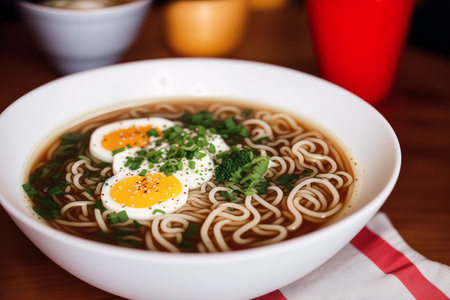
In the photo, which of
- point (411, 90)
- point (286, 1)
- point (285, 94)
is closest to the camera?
point (285, 94)

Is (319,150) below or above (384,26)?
below

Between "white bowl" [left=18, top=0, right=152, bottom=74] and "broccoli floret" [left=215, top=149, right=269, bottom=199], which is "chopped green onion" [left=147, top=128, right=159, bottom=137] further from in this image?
"white bowl" [left=18, top=0, right=152, bottom=74]

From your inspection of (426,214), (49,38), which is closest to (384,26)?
(426,214)

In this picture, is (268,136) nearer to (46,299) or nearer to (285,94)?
(285,94)

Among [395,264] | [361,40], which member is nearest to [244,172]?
[395,264]

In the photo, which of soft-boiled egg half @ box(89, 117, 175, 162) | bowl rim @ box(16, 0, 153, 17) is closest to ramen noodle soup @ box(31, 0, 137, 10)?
bowl rim @ box(16, 0, 153, 17)

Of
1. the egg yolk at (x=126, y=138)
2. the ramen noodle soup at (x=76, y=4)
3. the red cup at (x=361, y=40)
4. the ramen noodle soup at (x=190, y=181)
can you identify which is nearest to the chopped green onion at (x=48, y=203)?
the ramen noodle soup at (x=190, y=181)

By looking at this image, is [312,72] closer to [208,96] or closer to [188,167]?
[208,96]

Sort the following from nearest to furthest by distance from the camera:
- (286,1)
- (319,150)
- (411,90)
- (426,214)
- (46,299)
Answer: (46,299) < (426,214) < (319,150) < (411,90) < (286,1)
